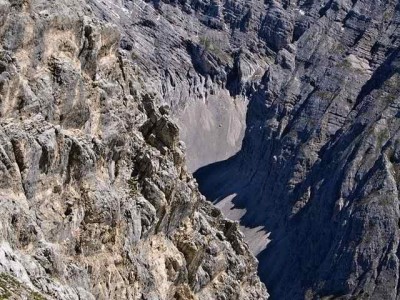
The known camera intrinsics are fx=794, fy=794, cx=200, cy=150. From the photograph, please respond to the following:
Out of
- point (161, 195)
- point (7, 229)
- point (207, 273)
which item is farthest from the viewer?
point (207, 273)

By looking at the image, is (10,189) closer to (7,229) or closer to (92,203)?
(7,229)

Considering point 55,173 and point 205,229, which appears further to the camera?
point 205,229

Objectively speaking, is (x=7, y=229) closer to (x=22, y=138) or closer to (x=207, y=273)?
(x=22, y=138)

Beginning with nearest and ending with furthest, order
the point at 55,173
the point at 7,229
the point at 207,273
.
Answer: the point at 7,229
the point at 55,173
the point at 207,273

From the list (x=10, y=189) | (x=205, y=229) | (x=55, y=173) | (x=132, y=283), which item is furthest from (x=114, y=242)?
(x=205, y=229)

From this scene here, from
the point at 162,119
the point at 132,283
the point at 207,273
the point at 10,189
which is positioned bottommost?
the point at 207,273

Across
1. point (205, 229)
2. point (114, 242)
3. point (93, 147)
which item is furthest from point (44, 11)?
point (205, 229)

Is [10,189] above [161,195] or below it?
above
